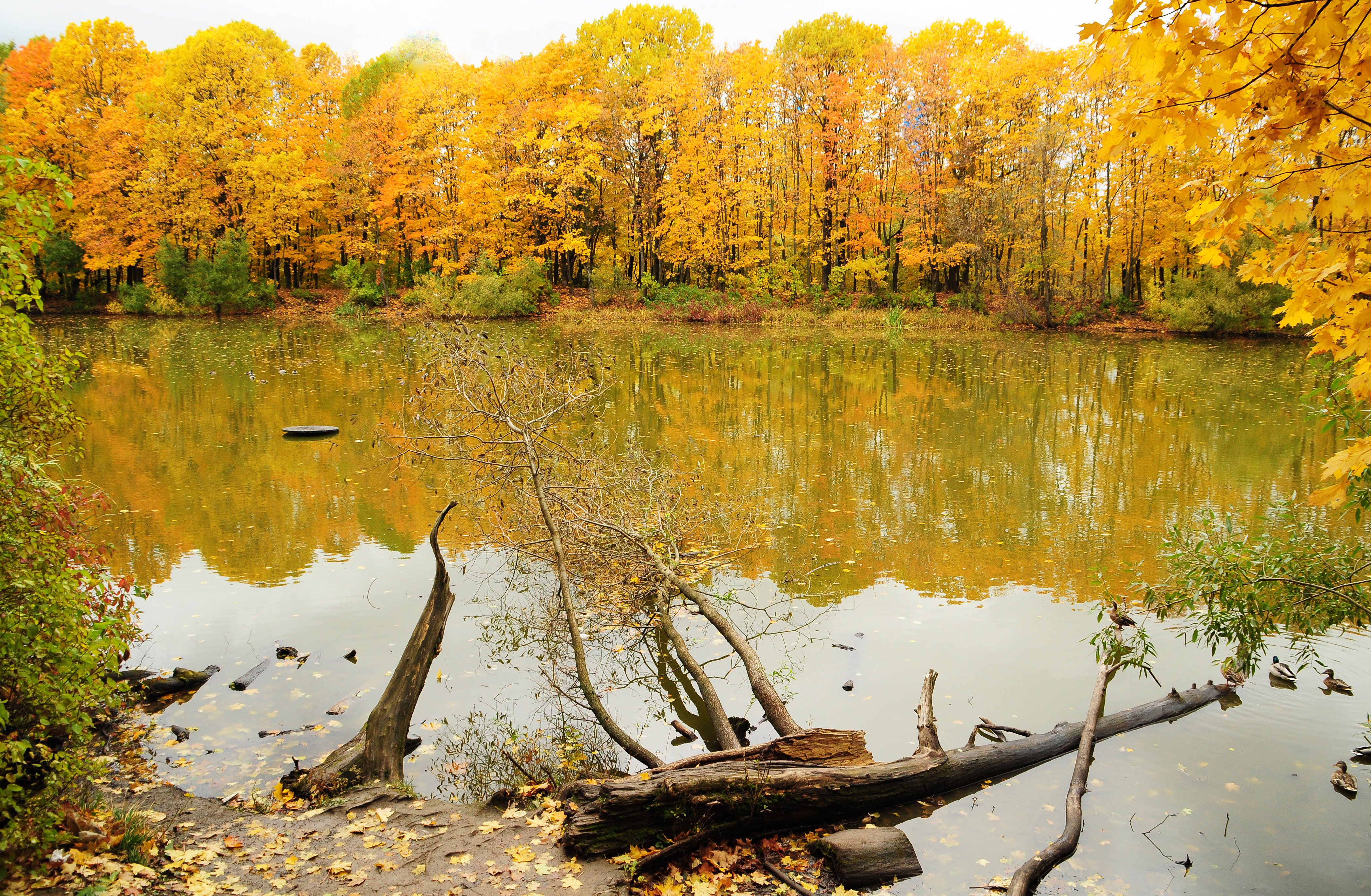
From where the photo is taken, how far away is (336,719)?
622 cm

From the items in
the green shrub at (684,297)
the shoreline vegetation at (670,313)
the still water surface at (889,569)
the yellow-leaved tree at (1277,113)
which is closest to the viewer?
the yellow-leaved tree at (1277,113)

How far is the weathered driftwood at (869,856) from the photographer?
14.5 feet

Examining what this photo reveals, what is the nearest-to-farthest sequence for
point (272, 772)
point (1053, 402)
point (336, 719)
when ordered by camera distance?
1. point (272, 772)
2. point (336, 719)
3. point (1053, 402)

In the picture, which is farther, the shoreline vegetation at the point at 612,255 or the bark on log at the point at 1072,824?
the shoreline vegetation at the point at 612,255

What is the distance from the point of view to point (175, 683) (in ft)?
21.4

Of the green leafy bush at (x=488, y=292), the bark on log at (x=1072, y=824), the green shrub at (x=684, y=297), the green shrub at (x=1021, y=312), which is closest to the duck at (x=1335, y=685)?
the bark on log at (x=1072, y=824)

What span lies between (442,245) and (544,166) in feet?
23.1

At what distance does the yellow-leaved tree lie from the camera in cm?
267

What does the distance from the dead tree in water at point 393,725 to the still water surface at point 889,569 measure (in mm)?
271

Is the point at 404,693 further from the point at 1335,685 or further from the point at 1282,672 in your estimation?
the point at 1335,685

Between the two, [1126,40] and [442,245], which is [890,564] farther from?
[442,245]

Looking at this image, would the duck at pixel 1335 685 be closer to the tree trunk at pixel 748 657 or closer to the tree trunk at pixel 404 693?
the tree trunk at pixel 748 657

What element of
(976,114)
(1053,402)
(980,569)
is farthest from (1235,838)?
(976,114)

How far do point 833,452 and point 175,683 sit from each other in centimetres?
1074
